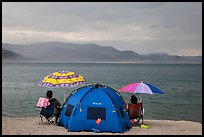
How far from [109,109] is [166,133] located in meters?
2.55

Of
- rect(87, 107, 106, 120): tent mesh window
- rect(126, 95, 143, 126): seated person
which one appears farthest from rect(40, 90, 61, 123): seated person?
rect(126, 95, 143, 126): seated person

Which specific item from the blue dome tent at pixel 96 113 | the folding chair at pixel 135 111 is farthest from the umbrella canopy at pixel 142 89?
the blue dome tent at pixel 96 113

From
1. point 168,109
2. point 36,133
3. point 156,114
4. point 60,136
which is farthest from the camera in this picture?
point 168,109

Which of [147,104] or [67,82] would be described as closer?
[67,82]

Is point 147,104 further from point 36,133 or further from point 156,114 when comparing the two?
point 36,133

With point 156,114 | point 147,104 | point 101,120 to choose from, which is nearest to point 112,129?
point 101,120

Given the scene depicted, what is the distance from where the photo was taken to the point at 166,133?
12211 mm

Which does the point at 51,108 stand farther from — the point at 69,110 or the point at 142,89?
the point at 142,89

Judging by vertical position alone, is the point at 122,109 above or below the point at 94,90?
below

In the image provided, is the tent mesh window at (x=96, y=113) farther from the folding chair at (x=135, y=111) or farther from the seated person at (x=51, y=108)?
the seated person at (x=51, y=108)

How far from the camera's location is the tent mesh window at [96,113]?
39.4ft

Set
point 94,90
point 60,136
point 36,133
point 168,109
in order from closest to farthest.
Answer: point 60,136 → point 36,133 → point 94,90 → point 168,109

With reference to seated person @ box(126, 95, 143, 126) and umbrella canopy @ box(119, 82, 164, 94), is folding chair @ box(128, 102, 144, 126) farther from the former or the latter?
umbrella canopy @ box(119, 82, 164, 94)

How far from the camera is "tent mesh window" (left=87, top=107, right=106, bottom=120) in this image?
472 inches
